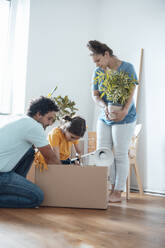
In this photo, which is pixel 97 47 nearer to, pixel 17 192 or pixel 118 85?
pixel 118 85

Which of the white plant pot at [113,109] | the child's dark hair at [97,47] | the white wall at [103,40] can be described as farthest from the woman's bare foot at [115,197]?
the child's dark hair at [97,47]

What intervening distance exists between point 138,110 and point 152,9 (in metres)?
1.09

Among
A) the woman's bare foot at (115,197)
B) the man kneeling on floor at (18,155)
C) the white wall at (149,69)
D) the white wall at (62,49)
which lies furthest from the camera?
the white wall at (62,49)

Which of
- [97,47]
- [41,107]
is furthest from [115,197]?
[97,47]

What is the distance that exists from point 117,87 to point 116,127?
307mm

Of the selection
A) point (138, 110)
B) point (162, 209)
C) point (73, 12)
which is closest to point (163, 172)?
point (138, 110)

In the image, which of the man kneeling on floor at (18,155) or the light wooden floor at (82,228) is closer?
the light wooden floor at (82,228)

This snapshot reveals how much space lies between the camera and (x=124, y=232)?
1.34 meters

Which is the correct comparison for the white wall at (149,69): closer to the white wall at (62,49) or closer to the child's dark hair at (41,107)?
the white wall at (62,49)

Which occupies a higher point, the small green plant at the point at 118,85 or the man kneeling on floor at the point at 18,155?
the small green plant at the point at 118,85

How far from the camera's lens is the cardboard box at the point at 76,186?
196cm

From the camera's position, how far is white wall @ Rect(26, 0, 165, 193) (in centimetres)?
310

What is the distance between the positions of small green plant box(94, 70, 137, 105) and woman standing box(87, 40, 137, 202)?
0.15 feet

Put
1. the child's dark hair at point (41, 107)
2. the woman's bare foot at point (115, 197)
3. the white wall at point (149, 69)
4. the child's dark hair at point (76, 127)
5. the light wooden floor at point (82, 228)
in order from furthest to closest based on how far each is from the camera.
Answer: the white wall at point (149, 69) → the woman's bare foot at point (115, 197) → the child's dark hair at point (76, 127) → the child's dark hair at point (41, 107) → the light wooden floor at point (82, 228)
